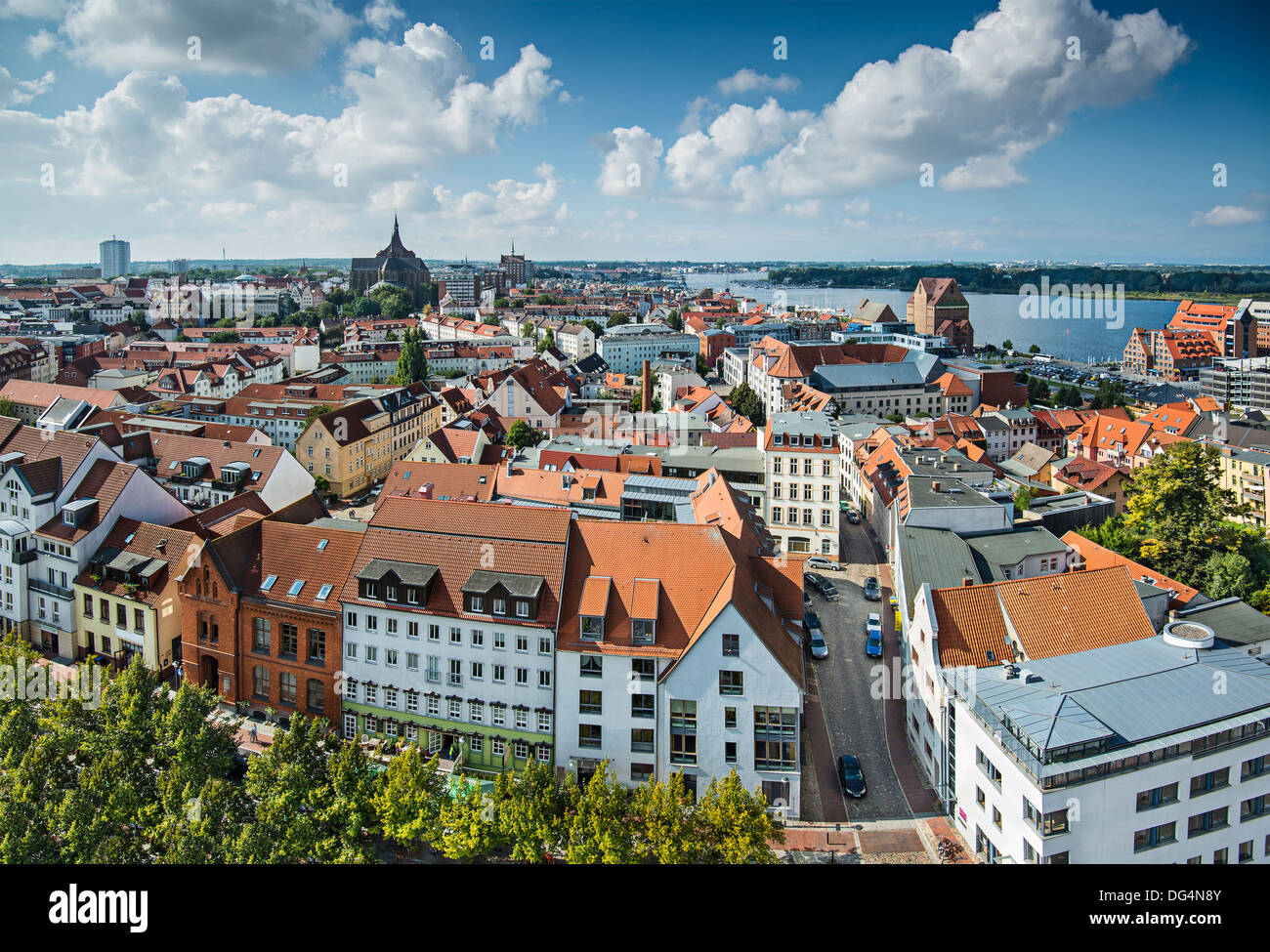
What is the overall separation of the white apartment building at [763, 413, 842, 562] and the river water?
78.2 metres

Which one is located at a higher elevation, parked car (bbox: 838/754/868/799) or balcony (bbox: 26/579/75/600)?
balcony (bbox: 26/579/75/600)

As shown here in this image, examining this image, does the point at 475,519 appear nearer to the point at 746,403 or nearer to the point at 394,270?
the point at 746,403

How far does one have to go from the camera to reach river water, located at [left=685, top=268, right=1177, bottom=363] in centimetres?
10794

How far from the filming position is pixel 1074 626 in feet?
54.6

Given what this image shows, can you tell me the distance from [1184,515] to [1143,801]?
17.9 meters

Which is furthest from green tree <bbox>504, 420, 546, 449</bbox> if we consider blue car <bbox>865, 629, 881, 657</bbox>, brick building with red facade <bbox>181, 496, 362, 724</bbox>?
blue car <bbox>865, 629, 881, 657</bbox>

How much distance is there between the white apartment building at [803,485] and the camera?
27594 millimetres

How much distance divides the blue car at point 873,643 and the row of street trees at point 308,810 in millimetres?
8273

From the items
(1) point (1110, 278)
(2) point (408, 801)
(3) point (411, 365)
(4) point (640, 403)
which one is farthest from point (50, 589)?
(1) point (1110, 278)

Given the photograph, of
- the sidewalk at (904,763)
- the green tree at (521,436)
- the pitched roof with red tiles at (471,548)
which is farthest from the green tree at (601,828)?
the green tree at (521,436)

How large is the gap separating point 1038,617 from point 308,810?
12.9 metres

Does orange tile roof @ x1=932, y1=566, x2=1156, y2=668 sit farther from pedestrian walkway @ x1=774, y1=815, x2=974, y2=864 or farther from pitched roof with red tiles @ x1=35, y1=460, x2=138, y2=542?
pitched roof with red tiles @ x1=35, y1=460, x2=138, y2=542

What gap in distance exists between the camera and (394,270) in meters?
122
